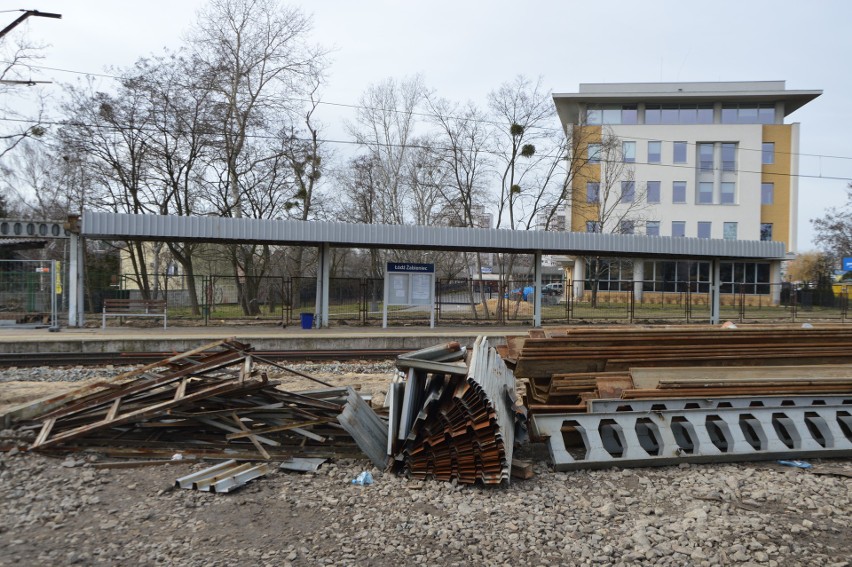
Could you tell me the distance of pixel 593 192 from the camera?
2092 inches

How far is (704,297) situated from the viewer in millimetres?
33719

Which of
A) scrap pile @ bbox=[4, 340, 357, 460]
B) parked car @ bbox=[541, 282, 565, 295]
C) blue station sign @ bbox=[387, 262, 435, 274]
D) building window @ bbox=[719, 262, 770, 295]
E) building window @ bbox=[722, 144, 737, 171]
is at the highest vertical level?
building window @ bbox=[722, 144, 737, 171]

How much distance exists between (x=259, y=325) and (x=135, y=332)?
4.84 metres

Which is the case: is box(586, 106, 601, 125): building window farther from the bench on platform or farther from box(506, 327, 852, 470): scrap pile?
box(506, 327, 852, 470): scrap pile

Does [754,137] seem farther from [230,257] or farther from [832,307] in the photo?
[230,257]

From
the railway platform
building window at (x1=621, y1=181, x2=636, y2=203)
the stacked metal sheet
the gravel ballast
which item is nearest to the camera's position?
the gravel ballast

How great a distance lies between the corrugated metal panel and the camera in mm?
20312

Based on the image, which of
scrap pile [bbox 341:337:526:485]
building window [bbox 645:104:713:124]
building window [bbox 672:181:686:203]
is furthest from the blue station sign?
building window [bbox 645:104:713:124]

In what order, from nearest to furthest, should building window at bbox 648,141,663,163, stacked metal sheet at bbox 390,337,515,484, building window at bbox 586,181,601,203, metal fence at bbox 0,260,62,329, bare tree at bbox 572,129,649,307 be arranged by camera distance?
stacked metal sheet at bbox 390,337,515,484
metal fence at bbox 0,260,62,329
bare tree at bbox 572,129,649,307
building window at bbox 586,181,601,203
building window at bbox 648,141,663,163

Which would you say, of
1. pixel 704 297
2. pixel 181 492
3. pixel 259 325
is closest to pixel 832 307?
pixel 704 297

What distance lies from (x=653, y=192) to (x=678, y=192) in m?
2.19

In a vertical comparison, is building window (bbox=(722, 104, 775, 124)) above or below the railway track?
above

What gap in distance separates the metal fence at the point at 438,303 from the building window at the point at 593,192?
17738mm

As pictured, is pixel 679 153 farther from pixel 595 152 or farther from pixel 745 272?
pixel 595 152
